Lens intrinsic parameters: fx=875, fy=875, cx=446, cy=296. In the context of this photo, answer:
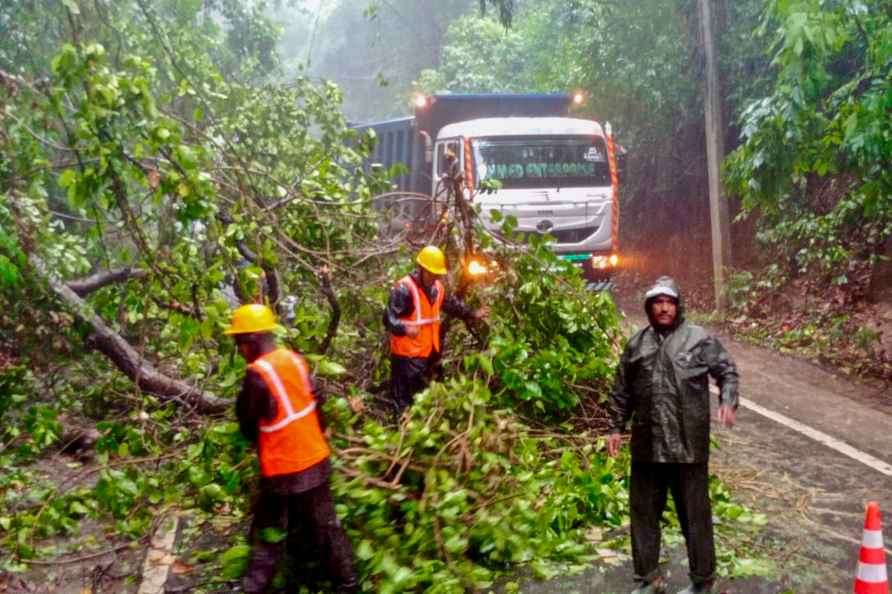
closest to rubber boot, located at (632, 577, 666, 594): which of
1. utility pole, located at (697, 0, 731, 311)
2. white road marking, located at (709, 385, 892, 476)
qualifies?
white road marking, located at (709, 385, 892, 476)

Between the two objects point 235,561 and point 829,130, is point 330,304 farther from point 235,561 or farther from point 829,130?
point 829,130

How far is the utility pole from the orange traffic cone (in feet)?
31.8

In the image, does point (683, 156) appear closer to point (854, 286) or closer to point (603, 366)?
point (854, 286)

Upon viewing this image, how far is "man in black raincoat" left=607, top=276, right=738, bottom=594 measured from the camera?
4223 millimetres

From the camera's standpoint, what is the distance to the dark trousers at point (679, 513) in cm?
423

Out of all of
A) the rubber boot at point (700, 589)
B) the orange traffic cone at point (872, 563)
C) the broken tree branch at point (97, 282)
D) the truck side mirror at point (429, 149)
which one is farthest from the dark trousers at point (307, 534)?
the truck side mirror at point (429, 149)

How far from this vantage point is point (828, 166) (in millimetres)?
9047

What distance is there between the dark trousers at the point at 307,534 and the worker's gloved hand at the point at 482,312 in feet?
9.04

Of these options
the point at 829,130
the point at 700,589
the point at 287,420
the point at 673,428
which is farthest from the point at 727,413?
the point at 829,130

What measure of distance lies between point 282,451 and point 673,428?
6.18 ft

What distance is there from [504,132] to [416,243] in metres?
5.05

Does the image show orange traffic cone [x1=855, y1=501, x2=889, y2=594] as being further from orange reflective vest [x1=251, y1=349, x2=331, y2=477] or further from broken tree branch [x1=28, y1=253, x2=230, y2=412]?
broken tree branch [x1=28, y1=253, x2=230, y2=412]

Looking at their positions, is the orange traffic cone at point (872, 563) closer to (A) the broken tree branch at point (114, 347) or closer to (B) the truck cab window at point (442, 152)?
(A) the broken tree branch at point (114, 347)

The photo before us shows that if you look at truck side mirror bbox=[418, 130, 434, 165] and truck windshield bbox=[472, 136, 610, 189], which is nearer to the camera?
truck windshield bbox=[472, 136, 610, 189]
